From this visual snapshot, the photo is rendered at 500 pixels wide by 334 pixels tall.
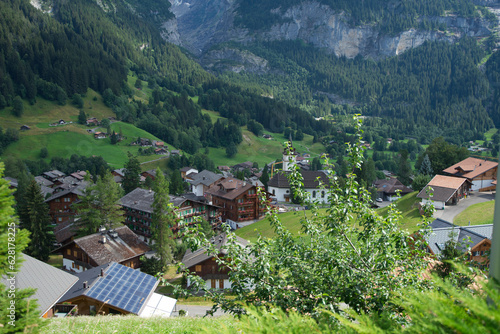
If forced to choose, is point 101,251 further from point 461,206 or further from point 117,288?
point 461,206

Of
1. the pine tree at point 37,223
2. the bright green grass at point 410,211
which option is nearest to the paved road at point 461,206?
the bright green grass at point 410,211

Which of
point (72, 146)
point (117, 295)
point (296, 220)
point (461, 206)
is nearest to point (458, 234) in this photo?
point (461, 206)

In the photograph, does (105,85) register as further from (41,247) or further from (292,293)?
(292,293)

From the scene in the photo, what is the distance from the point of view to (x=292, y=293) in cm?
724

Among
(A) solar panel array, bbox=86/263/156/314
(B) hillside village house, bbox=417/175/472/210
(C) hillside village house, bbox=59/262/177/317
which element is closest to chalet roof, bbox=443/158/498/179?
(B) hillside village house, bbox=417/175/472/210

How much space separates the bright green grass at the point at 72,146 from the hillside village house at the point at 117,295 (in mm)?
80526

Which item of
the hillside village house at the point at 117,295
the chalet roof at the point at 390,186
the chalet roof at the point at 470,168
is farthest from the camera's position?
the chalet roof at the point at 390,186

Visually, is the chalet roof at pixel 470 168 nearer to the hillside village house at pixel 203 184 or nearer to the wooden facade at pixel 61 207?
the hillside village house at pixel 203 184

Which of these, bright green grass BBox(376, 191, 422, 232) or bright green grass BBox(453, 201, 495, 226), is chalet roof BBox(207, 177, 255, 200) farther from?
bright green grass BBox(453, 201, 495, 226)

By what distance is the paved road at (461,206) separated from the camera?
43.7 metres

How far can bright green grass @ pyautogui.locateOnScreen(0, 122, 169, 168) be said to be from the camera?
10206 centimetres

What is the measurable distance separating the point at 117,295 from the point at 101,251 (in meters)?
17.9

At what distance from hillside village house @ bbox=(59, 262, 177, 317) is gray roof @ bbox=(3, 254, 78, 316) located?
3665mm

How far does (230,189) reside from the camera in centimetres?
6825
